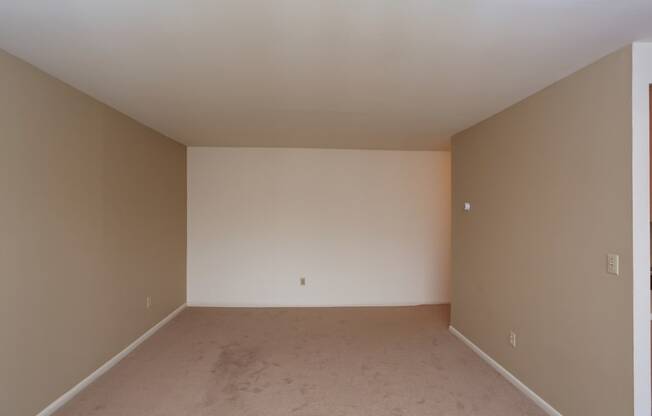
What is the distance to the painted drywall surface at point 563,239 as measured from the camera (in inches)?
70.6

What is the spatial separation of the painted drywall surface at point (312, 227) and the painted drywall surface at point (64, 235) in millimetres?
1161

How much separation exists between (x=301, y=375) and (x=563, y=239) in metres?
2.30

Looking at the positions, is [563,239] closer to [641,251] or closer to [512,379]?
[641,251]

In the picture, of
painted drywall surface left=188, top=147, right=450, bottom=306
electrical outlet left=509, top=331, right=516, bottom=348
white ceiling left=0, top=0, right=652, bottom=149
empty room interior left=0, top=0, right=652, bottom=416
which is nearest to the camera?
white ceiling left=0, top=0, right=652, bottom=149

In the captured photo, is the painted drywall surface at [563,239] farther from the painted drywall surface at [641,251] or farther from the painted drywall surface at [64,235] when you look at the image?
the painted drywall surface at [64,235]

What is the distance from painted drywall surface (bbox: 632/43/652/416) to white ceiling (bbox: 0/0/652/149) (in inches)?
18.4

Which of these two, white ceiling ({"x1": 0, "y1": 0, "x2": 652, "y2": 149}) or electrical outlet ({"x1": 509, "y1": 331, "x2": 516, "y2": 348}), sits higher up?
white ceiling ({"x1": 0, "y1": 0, "x2": 652, "y2": 149})

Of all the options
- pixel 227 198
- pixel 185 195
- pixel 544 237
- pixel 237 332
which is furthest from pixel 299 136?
pixel 544 237

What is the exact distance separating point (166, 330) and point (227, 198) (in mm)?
1946

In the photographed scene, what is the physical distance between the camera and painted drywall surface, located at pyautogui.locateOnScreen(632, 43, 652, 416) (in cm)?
171

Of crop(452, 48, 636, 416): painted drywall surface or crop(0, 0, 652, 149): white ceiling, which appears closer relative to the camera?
crop(0, 0, 652, 149): white ceiling

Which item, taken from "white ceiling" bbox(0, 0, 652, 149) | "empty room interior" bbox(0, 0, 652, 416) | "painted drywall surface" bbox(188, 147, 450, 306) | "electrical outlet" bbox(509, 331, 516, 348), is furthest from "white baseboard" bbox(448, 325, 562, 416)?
"white ceiling" bbox(0, 0, 652, 149)

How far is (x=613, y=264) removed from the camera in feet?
5.95

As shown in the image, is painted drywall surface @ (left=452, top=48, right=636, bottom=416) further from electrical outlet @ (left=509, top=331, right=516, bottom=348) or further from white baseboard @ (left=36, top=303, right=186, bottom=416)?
white baseboard @ (left=36, top=303, right=186, bottom=416)
